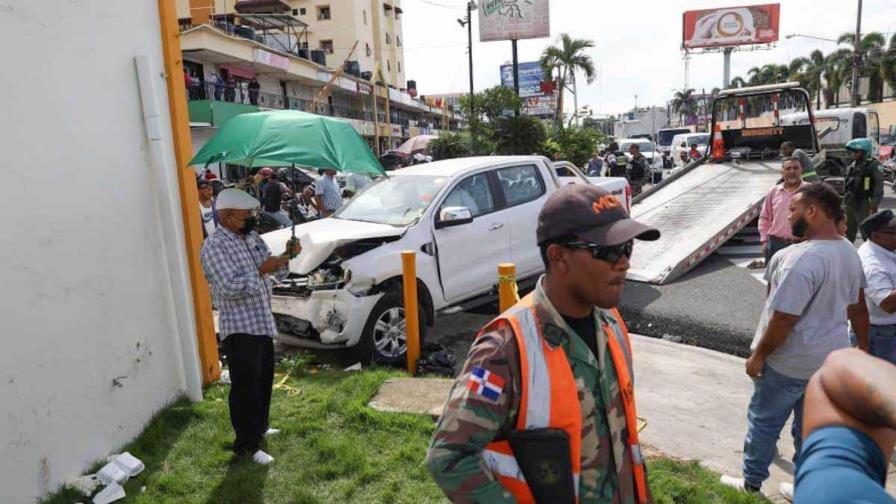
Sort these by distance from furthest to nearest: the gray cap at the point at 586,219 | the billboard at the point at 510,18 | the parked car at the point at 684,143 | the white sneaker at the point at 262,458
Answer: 1. the billboard at the point at 510,18
2. the parked car at the point at 684,143
3. the white sneaker at the point at 262,458
4. the gray cap at the point at 586,219

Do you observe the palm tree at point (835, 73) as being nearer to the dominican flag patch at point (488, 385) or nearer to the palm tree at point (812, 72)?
the palm tree at point (812, 72)

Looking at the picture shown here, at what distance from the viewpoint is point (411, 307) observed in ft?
18.3

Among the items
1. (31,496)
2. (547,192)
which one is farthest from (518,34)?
(31,496)

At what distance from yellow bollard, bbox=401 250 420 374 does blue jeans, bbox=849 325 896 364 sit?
322 centimetres

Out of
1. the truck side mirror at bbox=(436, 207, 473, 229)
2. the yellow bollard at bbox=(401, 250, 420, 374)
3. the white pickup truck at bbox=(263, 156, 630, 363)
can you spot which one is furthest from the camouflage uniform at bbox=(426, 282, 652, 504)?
the truck side mirror at bbox=(436, 207, 473, 229)

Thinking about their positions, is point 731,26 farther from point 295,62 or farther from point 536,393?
point 536,393

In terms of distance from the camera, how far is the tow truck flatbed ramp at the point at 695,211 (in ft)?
28.0

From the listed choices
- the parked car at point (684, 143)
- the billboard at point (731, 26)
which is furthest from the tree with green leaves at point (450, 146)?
the billboard at point (731, 26)

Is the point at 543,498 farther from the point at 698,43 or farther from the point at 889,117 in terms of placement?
the point at 698,43

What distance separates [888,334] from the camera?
153 inches

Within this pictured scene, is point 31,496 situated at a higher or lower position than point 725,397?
higher

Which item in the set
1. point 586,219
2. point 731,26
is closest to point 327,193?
point 586,219

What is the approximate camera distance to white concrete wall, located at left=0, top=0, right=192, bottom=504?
3271 mm

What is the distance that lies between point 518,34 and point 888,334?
1153 inches
